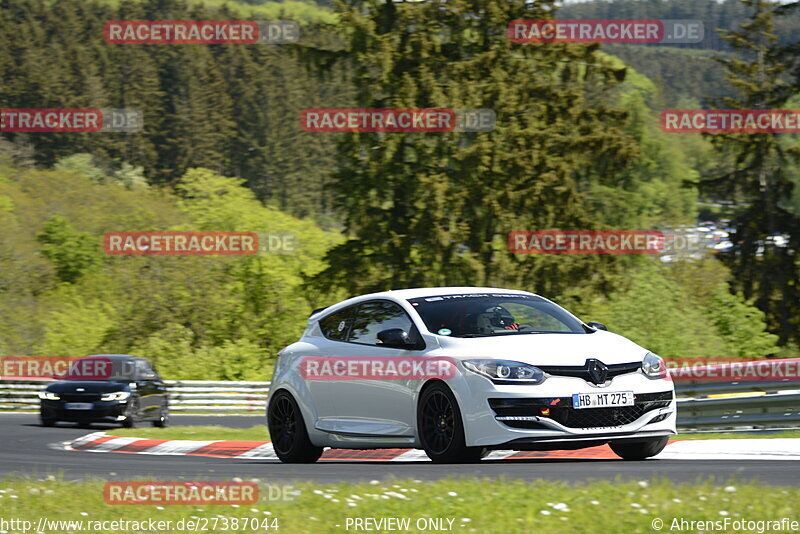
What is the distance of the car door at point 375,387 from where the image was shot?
10.7m

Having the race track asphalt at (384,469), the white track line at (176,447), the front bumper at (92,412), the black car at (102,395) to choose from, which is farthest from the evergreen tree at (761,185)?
the race track asphalt at (384,469)

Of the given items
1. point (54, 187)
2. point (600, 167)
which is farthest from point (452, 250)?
point (54, 187)

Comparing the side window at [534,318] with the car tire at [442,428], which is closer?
the car tire at [442,428]

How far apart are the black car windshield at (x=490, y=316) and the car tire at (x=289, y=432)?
1.87 meters

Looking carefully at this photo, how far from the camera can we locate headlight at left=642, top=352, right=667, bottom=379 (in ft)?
33.8

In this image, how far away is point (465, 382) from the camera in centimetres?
996

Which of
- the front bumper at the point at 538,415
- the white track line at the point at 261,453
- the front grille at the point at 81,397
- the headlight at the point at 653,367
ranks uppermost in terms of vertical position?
the headlight at the point at 653,367

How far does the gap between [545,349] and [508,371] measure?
0.41 m

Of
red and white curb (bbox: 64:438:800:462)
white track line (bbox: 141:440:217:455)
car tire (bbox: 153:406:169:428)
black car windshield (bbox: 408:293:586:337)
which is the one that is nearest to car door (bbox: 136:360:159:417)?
car tire (bbox: 153:406:169:428)

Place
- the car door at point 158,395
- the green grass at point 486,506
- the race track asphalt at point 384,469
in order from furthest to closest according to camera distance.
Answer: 1. the car door at point 158,395
2. the race track asphalt at point 384,469
3. the green grass at point 486,506

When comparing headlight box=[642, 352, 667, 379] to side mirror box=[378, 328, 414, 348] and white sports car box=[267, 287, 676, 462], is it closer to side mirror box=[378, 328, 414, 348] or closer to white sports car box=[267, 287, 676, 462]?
white sports car box=[267, 287, 676, 462]

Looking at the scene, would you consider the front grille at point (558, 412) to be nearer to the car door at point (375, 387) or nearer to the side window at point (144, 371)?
the car door at point (375, 387)

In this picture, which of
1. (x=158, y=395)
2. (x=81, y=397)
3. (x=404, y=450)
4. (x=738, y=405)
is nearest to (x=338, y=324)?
(x=404, y=450)

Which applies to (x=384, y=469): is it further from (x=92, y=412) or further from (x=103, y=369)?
(x=103, y=369)
